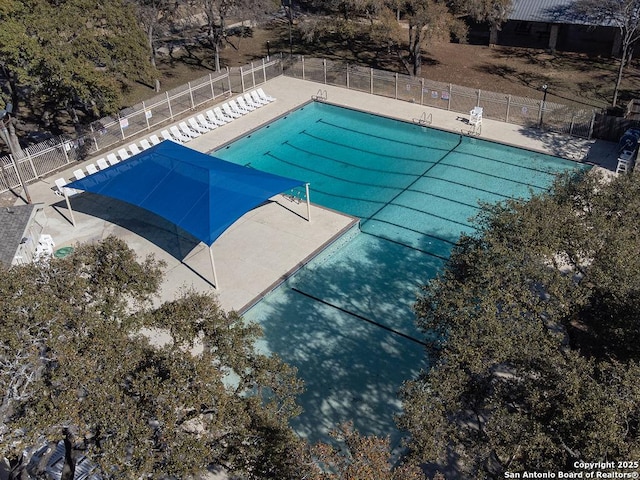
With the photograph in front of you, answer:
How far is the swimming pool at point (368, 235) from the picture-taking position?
15477 millimetres

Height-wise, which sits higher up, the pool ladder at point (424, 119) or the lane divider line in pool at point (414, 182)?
the pool ladder at point (424, 119)

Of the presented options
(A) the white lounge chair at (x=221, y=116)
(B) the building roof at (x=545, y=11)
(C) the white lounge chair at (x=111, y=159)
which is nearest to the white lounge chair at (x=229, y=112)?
(A) the white lounge chair at (x=221, y=116)

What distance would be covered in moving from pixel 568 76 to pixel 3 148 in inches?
1166

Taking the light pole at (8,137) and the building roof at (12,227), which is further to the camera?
the light pole at (8,137)

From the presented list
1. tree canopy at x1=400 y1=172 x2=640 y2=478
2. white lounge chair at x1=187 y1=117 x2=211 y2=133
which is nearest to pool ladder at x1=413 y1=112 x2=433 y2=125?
white lounge chair at x1=187 y1=117 x2=211 y2=133

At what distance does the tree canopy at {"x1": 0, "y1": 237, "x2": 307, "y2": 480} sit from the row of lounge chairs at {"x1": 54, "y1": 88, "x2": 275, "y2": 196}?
48.1ft

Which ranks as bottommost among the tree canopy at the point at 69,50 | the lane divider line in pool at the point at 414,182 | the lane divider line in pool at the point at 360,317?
the lane divider line in pool at the point at 360,317

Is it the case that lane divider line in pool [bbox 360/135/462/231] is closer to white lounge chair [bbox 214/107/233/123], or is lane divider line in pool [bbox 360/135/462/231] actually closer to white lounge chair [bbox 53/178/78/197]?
white lounge chair [bbox 214/107/233/123]

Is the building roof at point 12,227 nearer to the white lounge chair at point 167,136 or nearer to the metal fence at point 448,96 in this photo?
the white lounge chair at point 167,136

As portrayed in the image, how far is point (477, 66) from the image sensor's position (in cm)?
3444

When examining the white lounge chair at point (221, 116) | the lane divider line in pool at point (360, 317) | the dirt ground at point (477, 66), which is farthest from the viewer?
the dirt ground at point (477, 66)

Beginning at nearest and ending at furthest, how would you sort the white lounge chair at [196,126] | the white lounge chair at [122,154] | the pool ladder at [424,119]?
1. the white lounge chair at [122,154]
2. the pool ladder at [424,119]
3. the white lounge chair at [196,126]

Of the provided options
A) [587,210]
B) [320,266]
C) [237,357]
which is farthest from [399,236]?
[237,357]

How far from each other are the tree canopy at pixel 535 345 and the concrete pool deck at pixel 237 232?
7598 millimetres
